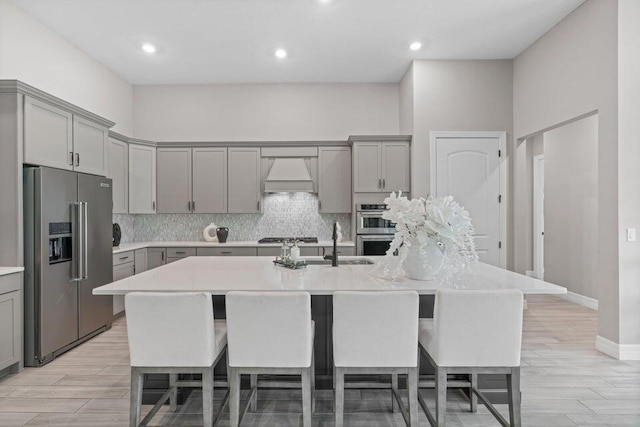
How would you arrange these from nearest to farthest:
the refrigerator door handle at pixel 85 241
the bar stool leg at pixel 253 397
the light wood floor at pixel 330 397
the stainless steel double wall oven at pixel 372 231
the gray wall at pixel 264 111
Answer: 1. the light wood floor at pixel 330 397
2. the bar stool leg at pixel 253 397
3. the refrigerator door handle at pixel 85 241
4. the stainless steel double wall oven at pixel 372 231
5. the gray wall at pixel 264 111

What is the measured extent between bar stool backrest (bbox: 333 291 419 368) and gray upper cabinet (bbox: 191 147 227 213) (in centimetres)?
400

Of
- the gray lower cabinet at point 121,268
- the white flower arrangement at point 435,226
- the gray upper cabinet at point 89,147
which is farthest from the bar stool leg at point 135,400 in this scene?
the gray lower cabinet at point 121,268

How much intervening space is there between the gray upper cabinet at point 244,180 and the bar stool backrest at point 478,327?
13.2ft

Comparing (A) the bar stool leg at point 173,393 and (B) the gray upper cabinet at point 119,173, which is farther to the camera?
(B) the gray upper cabinet at point 119,173

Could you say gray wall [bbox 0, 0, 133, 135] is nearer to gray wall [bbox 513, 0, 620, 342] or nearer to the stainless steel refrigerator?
the stainless steel refrigerator

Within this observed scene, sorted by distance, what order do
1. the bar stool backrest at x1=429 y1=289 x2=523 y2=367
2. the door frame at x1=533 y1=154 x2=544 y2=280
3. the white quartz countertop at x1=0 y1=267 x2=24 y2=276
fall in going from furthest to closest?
the door frame at x1=533 y1=154 x2=544 y2=280 < the white quartz countertop at x1=0 y1=267 x2=24 y2=276 < the bar stool backrest at x1=429 y1=289 x2=523 y2=367

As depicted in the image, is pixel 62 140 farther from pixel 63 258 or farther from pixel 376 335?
pixel 376 335

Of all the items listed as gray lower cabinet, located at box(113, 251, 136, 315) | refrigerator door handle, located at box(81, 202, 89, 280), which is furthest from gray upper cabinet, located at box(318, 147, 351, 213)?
refrigerator door handle, located at box(81, 202, 89, 280)

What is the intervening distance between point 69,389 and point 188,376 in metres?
1.01

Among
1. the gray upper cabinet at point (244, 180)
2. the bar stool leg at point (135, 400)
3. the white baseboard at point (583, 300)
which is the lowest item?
the white baseboard at point (583, 300)

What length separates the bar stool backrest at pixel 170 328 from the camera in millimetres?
1994

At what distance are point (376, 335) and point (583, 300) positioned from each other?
4.79m

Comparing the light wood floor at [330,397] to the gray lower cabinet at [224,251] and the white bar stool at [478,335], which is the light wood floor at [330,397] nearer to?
the white bar stool at [478,335]

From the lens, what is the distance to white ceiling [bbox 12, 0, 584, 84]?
3.80 metres
